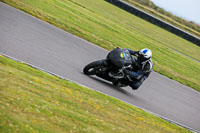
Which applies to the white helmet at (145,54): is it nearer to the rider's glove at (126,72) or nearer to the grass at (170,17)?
the rider's glove at (126,72)

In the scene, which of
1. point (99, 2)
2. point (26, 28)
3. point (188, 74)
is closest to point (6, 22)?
point (26, 28)

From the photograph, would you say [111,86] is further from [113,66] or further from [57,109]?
[57,109]

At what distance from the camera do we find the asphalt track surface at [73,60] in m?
9.27

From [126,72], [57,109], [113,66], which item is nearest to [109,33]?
[126,72]

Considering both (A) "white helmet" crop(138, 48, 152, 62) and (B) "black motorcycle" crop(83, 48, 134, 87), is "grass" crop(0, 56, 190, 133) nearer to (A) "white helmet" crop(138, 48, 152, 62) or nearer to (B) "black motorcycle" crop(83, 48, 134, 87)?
(B) "black motorcycle" crop(83, 48, 134, 87)

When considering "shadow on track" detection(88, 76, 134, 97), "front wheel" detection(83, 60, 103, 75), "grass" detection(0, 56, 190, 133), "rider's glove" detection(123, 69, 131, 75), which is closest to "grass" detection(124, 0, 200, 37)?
"shadow on track" detection(88, 76, 134, 97)

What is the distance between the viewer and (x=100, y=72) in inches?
379

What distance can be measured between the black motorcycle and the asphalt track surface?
0.72ft

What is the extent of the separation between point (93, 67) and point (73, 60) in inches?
47.3

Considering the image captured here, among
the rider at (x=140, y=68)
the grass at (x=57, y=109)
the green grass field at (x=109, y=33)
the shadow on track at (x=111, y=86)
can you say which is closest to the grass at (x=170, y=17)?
the green grass field at (x=109, y=33)

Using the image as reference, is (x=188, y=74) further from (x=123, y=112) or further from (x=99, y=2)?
(x=99, y=2)

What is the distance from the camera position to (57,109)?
21.2 ft

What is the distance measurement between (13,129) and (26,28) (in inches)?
259

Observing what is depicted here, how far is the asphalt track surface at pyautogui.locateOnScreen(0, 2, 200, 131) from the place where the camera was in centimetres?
927
